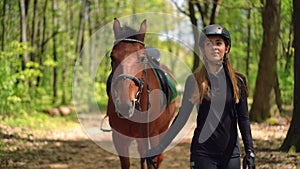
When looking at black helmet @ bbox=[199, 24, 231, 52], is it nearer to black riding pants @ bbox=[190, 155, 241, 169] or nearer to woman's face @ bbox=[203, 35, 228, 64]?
woman's face @ bbox=[203, 35, 228, 64]

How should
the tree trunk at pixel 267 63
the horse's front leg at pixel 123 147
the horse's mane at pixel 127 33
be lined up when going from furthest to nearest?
the tree trunk at pixel 267 63, the horse's front leg at pixel 123 147, the horse's mane at pixel 127 33

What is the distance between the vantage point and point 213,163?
4102 mm

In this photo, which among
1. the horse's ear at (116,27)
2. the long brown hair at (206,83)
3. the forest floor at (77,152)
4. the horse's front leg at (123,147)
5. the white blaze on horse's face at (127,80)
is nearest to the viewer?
the long brown hair at (206,83)

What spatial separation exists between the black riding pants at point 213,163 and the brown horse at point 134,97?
1.57 metres

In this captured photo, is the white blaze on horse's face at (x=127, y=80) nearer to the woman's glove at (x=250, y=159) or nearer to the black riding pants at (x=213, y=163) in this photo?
the black riding pants at (x=213, y=163)

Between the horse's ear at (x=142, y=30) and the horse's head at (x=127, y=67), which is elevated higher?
the horse's ear at (x=142, y=30)

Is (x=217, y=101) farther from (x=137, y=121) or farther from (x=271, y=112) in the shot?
(x=271, y=112)

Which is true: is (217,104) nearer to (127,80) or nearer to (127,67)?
(127,80)

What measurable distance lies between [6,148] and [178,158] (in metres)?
4.47

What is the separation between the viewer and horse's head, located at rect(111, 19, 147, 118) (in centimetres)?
546

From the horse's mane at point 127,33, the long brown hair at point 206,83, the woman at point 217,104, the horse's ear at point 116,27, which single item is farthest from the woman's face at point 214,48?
the horse's ear at point 116,27

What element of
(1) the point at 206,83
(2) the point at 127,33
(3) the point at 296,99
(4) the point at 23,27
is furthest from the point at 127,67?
(4) the point at 23,27

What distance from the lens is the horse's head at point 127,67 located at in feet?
17.9

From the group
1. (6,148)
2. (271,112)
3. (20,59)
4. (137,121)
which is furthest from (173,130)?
(20,59)
